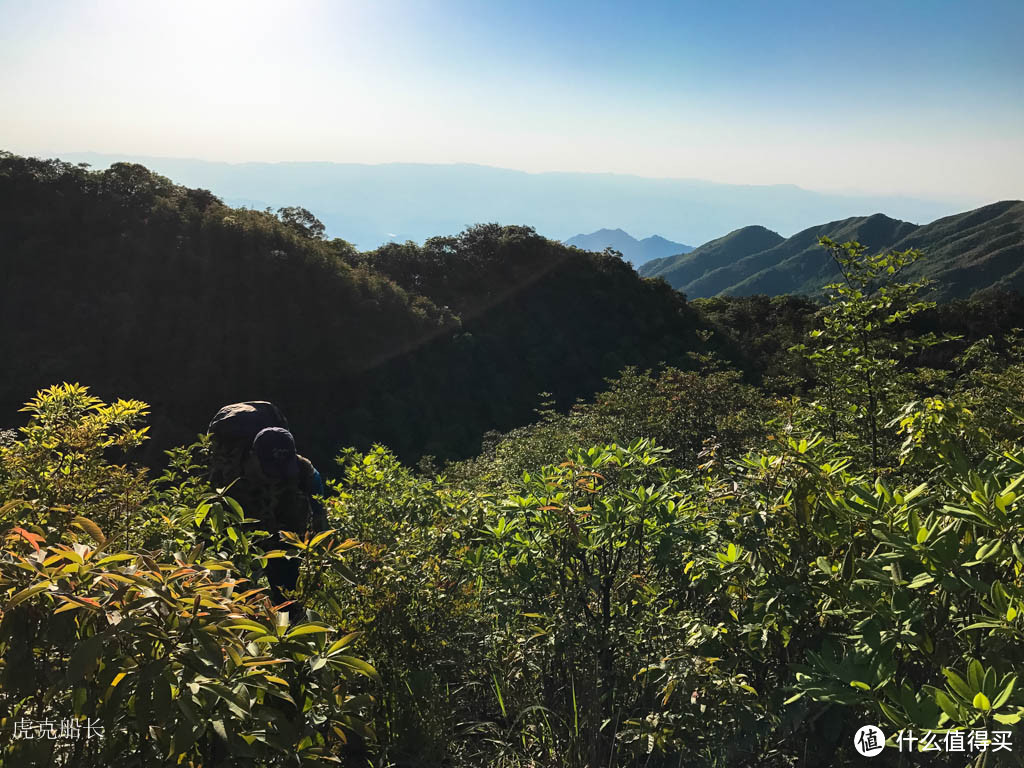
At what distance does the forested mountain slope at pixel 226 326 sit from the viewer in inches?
925

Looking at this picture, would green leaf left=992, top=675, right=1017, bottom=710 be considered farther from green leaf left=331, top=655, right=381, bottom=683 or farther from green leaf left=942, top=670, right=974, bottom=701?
green leaf left=331, top=655, right=381, bottom=683

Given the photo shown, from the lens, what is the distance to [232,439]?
12.0ft

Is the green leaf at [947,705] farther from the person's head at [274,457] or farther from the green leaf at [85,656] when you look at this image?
the person's head at [274,457]

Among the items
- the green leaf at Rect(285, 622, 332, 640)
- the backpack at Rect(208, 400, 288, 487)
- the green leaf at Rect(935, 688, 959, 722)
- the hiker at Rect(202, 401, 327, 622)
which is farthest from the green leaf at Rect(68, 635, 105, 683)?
the backpack at Rect(208, 400, 288, 487)

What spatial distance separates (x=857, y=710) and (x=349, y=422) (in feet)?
82.1

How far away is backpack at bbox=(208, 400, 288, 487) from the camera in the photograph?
3.58 metres

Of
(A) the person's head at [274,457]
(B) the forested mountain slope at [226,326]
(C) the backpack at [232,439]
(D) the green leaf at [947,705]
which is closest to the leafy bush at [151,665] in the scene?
(D) the green leaf at [947,705]

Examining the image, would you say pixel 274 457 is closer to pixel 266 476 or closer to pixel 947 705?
pixel 266 476

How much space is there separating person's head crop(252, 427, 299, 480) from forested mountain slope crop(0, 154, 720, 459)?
A: 68.0 feet

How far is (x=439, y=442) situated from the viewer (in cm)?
2561

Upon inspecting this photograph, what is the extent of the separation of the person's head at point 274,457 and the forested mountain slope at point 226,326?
20.7m

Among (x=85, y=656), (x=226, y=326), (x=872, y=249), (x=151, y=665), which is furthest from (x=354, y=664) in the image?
(x=872, y=249)

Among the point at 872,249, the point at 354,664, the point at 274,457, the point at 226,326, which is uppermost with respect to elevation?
the point at 872,249

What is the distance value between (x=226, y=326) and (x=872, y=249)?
10843cm
